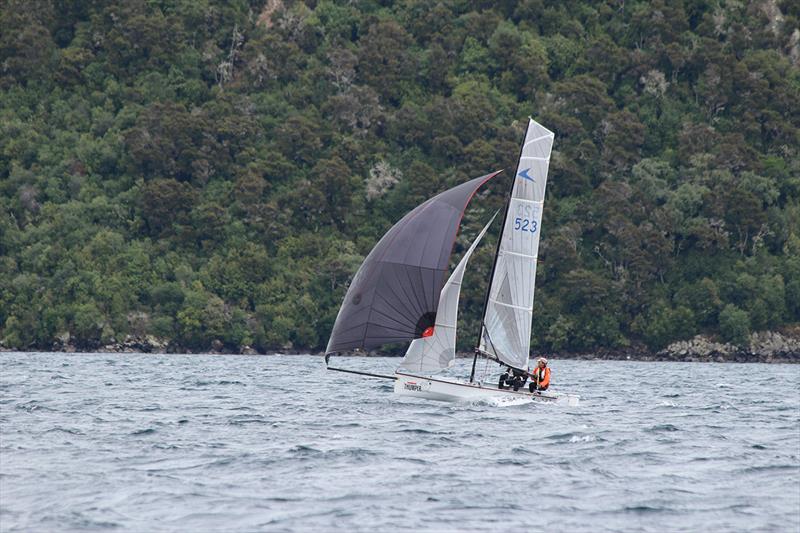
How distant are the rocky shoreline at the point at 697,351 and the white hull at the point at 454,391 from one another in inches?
2336

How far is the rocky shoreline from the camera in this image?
95062mm

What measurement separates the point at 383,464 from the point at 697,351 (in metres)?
74.6

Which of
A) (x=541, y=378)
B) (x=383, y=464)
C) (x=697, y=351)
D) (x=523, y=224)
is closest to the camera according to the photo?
(x=383, y=464)

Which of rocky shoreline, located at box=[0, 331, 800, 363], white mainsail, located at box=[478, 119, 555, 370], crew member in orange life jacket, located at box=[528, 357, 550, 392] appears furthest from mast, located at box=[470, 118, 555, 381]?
rocky shoreline, located at box=[0, 331, 800, 363]

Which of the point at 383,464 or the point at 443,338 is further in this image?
the point at 443,338

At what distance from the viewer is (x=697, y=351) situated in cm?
9575

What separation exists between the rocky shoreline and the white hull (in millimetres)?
59340

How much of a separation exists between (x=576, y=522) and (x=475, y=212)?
81.2 m

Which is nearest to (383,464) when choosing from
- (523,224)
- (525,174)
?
(523,224)

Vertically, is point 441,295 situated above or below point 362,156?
below

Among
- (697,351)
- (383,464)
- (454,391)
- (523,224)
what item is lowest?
(383,464)

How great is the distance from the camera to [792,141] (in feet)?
367

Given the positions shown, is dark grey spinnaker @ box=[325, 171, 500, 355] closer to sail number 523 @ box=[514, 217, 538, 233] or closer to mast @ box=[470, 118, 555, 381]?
mast @ box=[470, 118, 555, 381]

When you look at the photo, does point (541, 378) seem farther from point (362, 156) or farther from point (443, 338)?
point (362, 156)
